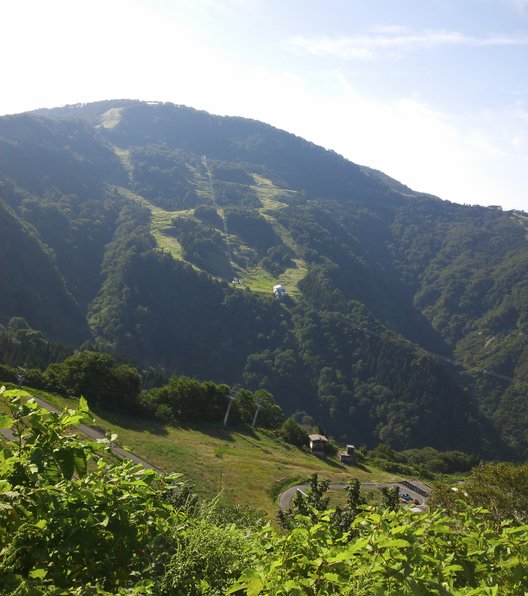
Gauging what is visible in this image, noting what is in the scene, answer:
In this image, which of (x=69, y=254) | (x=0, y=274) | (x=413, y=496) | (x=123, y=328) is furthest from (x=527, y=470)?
(x=69, y=254)

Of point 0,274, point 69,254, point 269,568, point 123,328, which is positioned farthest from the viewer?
point 69,254

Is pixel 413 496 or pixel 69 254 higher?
pixel 69 254

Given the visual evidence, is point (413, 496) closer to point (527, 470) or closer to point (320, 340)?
point (527, 470)

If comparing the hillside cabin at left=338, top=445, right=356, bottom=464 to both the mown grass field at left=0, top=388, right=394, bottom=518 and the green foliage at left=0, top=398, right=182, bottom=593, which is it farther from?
the green foliage at left=0, top=398, right=182, bottom=593

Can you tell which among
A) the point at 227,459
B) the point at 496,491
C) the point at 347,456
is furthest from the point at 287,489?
the point at 347,456

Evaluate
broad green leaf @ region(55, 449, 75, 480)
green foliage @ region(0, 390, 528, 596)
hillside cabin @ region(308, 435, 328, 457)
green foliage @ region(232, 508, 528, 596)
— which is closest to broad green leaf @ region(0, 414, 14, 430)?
green foliage @ region(0, 390, 528, 596)

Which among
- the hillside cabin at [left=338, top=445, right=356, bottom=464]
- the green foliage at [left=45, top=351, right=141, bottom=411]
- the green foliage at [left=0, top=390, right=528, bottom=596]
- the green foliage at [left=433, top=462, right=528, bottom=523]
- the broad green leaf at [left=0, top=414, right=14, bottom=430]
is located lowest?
the hillside cabin at [left=338, top=445, right=356, bottom=464]

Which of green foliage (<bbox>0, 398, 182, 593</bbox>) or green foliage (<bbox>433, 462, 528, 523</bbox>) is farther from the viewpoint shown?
green foliage (<bbox>433, 462, 528, 523</bbox>)

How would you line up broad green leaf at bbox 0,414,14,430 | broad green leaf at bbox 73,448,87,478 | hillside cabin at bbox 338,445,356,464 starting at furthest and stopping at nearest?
1. hillside cabin at bbox 338,445,356,464
2. broad green leaf at bbox 73,448,87,478
3. broad green leaf at bbox 0,414,14,430

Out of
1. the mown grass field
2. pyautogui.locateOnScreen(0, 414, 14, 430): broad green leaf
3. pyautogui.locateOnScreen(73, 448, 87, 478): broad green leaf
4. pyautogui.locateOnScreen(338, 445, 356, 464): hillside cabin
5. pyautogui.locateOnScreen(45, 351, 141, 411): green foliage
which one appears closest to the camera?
pyautogui.locateOnScreen(0, 414, 14, 430): broad green leaf

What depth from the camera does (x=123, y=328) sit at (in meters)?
168

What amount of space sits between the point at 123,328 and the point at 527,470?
151392 mm

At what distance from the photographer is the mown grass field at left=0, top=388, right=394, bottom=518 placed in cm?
4703

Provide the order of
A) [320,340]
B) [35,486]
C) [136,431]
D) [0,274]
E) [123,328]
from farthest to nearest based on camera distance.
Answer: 1. [320,340]
2. [123,328]
3. [0,274]
4. [136,431]
5. [35,486]
